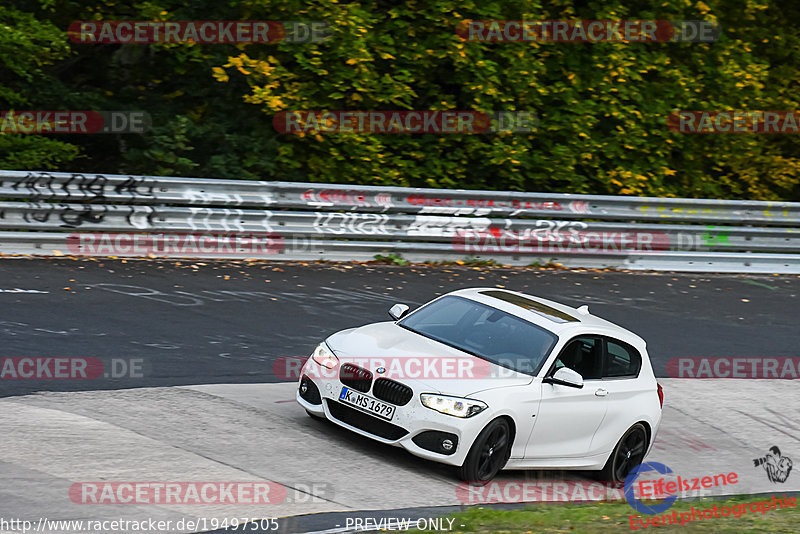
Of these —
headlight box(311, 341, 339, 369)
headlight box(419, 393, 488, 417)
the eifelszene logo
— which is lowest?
the eifelszene logo

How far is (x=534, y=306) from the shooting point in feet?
32.1

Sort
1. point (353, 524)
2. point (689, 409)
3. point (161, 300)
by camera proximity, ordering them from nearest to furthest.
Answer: point (353, 524)
point (689, 409)
point (161, 300)

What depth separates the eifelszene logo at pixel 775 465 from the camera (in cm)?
1026

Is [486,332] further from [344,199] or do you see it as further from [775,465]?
[344,199]

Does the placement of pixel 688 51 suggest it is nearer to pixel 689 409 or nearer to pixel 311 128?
pixel 311 128

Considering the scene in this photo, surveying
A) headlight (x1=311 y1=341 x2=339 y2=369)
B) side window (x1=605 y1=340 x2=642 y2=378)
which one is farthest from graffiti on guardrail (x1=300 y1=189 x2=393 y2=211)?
side window (x1=605 y1=340 x2=642 y2=378)

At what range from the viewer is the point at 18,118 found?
18.7 metres

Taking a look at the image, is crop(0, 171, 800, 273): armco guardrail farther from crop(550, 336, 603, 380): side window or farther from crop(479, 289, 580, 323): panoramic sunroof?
crop(550, 336, 603, 380): side window

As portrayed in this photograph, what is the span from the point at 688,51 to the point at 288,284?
12.3 metres

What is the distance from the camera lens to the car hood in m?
8.38

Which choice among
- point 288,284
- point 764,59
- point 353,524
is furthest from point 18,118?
point 764,59

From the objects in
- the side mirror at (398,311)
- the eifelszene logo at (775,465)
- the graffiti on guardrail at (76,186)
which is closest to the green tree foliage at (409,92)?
the graffiti on guardrail at (76,186)

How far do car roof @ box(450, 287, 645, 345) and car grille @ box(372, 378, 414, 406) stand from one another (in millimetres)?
1586

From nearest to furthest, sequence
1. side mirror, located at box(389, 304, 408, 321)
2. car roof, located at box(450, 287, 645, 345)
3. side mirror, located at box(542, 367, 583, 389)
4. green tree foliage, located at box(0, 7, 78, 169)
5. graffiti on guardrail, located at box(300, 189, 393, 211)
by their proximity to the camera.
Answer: side mirror, located at box(542, 367, 583, 389)
car roof, located at box(450, 287, 645, 345)
side mirror, located at box(389, 304, 408, 321)
graffiti on guardrail, located at box(300, 189, 393, 211)
green tree foliage, located at box(0, 7, 78, 169)
